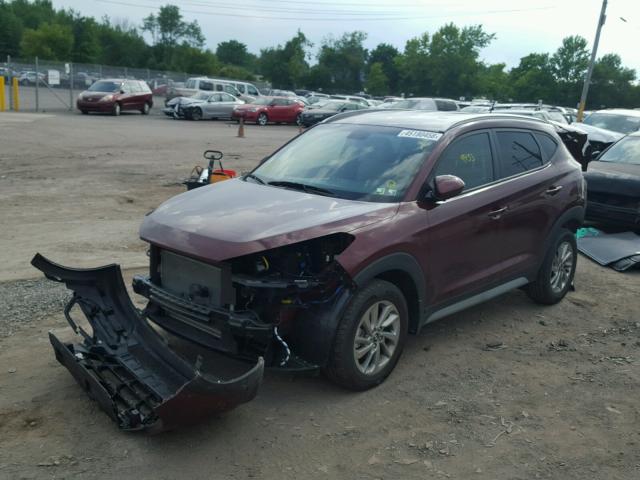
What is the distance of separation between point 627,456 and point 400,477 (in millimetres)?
1444

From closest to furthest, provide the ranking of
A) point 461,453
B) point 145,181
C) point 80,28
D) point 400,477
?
1. point 400,477
2. point 461,453
3. point 145,181
4. point 80,28

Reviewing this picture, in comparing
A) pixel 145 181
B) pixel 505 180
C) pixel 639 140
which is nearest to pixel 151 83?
pixel 145 181

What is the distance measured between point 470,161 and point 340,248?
67.9 inches

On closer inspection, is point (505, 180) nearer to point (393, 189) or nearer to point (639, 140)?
point (393, 189)

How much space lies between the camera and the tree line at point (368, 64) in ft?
255

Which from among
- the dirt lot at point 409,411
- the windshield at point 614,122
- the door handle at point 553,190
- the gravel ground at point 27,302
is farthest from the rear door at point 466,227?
the windshield at point 614,122

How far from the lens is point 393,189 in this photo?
186 inches

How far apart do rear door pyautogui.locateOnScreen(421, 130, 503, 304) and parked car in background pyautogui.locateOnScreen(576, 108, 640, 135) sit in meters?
14.8

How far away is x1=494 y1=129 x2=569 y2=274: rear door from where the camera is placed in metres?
5.54

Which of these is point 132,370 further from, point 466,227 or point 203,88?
point 203,88

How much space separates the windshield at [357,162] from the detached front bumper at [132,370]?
154 cm

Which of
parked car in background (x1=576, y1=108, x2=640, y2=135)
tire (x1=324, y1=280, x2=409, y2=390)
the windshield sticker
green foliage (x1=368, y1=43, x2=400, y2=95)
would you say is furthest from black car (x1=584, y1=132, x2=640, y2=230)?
green foliage (x1=368, y1=43, x2=400, y2=95)

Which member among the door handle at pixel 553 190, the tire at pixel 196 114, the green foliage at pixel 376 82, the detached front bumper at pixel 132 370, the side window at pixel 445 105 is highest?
the green foliage at pixel 376 82

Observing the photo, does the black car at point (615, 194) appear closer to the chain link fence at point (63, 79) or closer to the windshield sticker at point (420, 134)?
the windshield sticker at point (420, 134)
